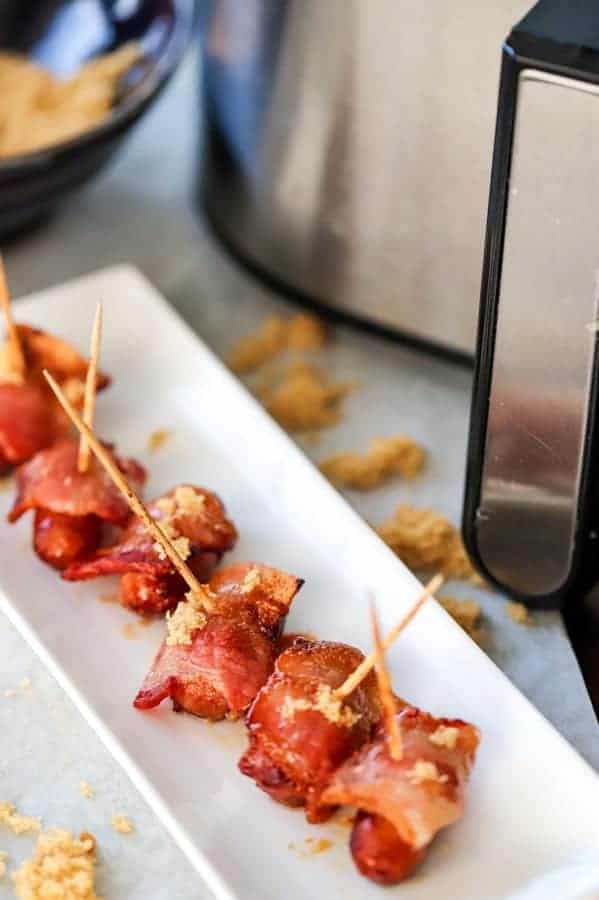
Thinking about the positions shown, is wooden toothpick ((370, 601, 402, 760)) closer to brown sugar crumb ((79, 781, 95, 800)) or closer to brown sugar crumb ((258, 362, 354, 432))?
brown sugar crumb ((79, 781, 95, 800))

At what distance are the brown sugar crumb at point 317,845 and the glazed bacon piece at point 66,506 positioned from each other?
266 mm

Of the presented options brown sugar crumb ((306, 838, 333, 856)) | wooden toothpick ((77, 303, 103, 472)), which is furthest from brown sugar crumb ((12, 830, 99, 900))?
wooden toothpick ((77, 303, 103, 472))

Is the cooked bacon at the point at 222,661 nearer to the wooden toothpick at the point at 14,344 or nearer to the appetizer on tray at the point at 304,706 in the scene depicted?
the appetizer on tray at the point at 304,706

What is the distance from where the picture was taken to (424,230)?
1078 millimetres

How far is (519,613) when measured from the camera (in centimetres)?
97

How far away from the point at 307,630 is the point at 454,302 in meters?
0.31

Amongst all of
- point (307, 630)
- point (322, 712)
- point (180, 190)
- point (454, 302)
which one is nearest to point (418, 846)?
point (322, 712)

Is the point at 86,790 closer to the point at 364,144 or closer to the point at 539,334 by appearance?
the point at 539,334

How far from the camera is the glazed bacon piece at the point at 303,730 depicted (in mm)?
783

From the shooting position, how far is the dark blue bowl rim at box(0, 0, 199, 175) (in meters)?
1.11

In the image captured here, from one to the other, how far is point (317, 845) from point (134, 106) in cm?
65

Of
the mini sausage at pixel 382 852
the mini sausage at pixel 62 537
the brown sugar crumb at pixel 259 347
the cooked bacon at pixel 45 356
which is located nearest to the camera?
the mini sausage at pixel 382 852

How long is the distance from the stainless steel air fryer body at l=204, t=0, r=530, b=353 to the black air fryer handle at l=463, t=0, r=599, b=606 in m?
0.20

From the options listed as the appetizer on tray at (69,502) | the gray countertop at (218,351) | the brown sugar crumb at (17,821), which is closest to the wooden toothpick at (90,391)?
the appetizer on tray at (69,502)
